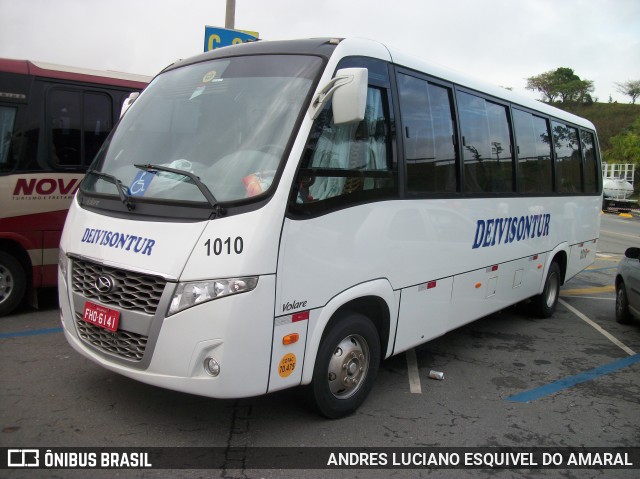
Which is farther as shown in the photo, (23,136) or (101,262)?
(23,136)

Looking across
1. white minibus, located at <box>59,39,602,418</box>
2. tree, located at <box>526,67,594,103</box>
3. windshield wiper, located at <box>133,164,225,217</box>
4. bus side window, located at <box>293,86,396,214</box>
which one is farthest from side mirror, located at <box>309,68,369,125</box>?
tree, located at <box>526,67,594,103</box>

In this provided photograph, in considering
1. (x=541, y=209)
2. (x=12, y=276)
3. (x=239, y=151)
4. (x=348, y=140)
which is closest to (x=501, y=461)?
(x=348, y=140)

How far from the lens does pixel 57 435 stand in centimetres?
375

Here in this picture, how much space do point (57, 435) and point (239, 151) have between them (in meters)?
2.25

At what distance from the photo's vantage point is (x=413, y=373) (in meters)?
5.51

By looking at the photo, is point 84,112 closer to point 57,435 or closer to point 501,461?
point 57,435

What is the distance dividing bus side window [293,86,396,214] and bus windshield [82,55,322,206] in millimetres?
222

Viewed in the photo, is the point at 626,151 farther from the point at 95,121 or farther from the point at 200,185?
the point at 200,185

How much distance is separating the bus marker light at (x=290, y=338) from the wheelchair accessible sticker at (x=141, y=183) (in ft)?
4.55

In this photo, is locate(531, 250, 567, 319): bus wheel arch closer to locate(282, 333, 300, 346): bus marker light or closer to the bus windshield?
locate(282, 333, 300, 346): bus marker light

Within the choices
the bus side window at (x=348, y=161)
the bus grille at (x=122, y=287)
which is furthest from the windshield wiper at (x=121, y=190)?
the bus side window at (x=348, y=161)

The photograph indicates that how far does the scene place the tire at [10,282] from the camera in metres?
6.50

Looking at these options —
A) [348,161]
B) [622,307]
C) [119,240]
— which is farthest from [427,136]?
[622,307]

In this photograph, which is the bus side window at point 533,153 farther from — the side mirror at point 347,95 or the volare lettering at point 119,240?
the volare lettering at point 119,240
